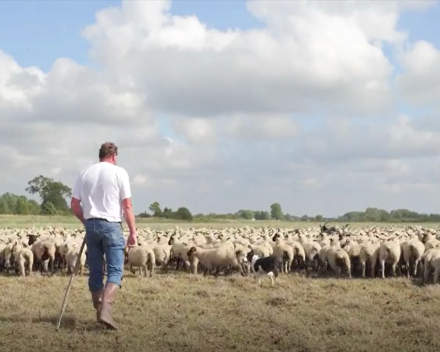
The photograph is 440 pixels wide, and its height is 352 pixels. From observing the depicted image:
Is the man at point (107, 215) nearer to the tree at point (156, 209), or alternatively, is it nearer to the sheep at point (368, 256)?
the sheep at point (368, 256)

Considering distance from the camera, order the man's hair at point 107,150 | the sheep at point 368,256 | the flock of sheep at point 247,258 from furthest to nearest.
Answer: the sheep at point 368,256 → the flock of sheep at point 247,258 → the man's hair at point 107,150

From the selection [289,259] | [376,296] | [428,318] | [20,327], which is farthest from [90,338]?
[289,259]

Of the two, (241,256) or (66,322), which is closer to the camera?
(66,322)

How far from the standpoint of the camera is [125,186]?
892 cm

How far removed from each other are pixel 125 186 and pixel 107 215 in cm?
46

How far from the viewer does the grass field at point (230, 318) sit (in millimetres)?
8242

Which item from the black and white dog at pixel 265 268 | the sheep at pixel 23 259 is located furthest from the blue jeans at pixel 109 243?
the sheep at pixel 23 259

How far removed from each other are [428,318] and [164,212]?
96.3m

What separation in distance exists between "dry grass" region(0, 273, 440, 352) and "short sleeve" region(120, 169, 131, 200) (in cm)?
186

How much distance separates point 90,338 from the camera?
8445mm

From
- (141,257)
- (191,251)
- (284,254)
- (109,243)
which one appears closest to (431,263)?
(284,254)

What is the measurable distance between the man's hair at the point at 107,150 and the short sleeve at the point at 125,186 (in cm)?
38

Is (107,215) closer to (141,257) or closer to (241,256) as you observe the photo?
(141,257)

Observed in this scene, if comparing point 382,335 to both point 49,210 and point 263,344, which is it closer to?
point 263,344
